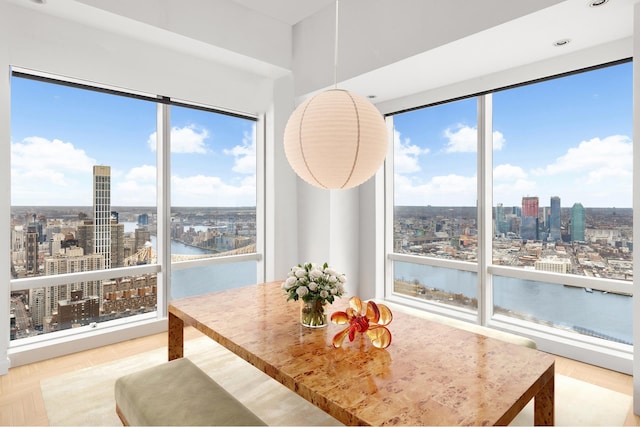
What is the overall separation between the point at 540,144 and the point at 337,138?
218cm

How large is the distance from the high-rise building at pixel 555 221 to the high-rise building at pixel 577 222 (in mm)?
95

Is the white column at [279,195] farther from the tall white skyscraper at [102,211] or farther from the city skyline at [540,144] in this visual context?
the tall white skyscraper at [102,211]

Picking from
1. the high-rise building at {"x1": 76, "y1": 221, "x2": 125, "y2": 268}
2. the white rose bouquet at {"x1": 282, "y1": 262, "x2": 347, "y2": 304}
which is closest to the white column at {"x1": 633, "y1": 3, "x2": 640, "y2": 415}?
the white rose bouquet at {"x1": 282, "y1": 262, "x2": 347, "y2": 304}

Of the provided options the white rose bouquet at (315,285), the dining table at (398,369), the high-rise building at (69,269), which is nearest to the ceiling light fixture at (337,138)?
the white rose bouquet at (315,285)

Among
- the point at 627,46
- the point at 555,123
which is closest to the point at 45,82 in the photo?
the point at 555,123

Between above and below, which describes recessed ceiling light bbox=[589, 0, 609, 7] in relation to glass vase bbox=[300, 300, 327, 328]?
above

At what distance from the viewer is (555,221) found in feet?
9.80

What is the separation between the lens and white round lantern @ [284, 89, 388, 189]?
1.78 meters

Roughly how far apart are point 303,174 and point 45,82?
2.38 m

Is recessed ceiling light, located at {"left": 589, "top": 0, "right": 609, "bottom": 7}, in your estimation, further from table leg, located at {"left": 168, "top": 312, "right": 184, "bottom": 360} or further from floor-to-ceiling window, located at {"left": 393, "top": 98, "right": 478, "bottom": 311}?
table leg, located at {"left": 168, "top": 312, "right": 184, "bottom": 360}

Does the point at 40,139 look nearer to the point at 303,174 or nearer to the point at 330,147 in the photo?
the point at 303,174

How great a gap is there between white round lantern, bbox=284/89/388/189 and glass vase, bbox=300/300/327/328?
65 centimetres

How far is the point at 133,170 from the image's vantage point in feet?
10.8

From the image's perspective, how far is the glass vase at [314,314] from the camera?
74.4 inches
